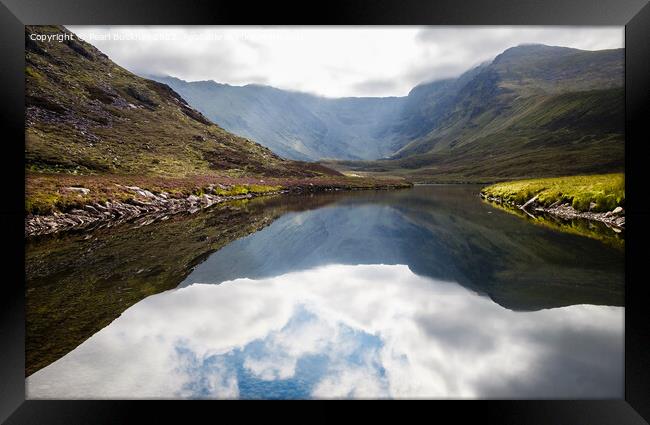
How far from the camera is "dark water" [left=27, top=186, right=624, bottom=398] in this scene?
8.04m

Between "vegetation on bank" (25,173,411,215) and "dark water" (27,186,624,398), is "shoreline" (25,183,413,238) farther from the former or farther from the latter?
"dark water" (27,186,624,398)

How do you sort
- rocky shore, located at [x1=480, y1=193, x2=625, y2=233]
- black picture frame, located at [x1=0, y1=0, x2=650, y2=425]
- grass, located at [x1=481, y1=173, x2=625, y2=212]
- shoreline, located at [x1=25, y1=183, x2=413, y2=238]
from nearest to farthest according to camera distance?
black picture frame, located at [x1=0, y1=0, x2=650, y2=425], shoreline, located at [x1=25, y1=183, x2=413, y2=238], rocky shore, located at [x1=480, y1=193, x2=625, y2=233], grass, located at [x1=481, y1=173, x2=625, y2=212]

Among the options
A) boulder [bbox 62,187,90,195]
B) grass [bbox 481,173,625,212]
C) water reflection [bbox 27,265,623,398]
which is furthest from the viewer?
boulder [bbox 62,187,90,195]

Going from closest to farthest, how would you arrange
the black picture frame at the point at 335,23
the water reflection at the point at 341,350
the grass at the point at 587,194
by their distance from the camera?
the water reflection at the point at 341,350 → the black picture frame at the point at 335,23 → the grass at the point at 587,194

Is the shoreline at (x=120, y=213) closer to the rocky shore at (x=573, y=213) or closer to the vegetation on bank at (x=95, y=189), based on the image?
the vegetation on bank at (x=95, y=189)

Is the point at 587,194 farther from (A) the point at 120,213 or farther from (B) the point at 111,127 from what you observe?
(B) the point at 111,127

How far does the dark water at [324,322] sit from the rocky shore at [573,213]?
10.1 m

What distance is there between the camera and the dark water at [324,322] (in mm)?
8039

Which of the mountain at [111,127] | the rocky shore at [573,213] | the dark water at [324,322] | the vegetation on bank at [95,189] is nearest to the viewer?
the dark water at [324,322]

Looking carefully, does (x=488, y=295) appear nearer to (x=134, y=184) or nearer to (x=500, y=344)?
(x=500, y=344)

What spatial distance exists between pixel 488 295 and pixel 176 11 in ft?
39.5

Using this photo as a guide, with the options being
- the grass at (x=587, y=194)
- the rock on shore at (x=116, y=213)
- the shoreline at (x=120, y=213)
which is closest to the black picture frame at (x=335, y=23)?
the grass at (x=587, y=194)

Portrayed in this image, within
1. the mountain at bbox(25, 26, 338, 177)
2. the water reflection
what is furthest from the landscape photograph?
the mountain at bbox(25, 26, 338, 177)

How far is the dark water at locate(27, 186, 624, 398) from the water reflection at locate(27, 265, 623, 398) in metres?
0.04
